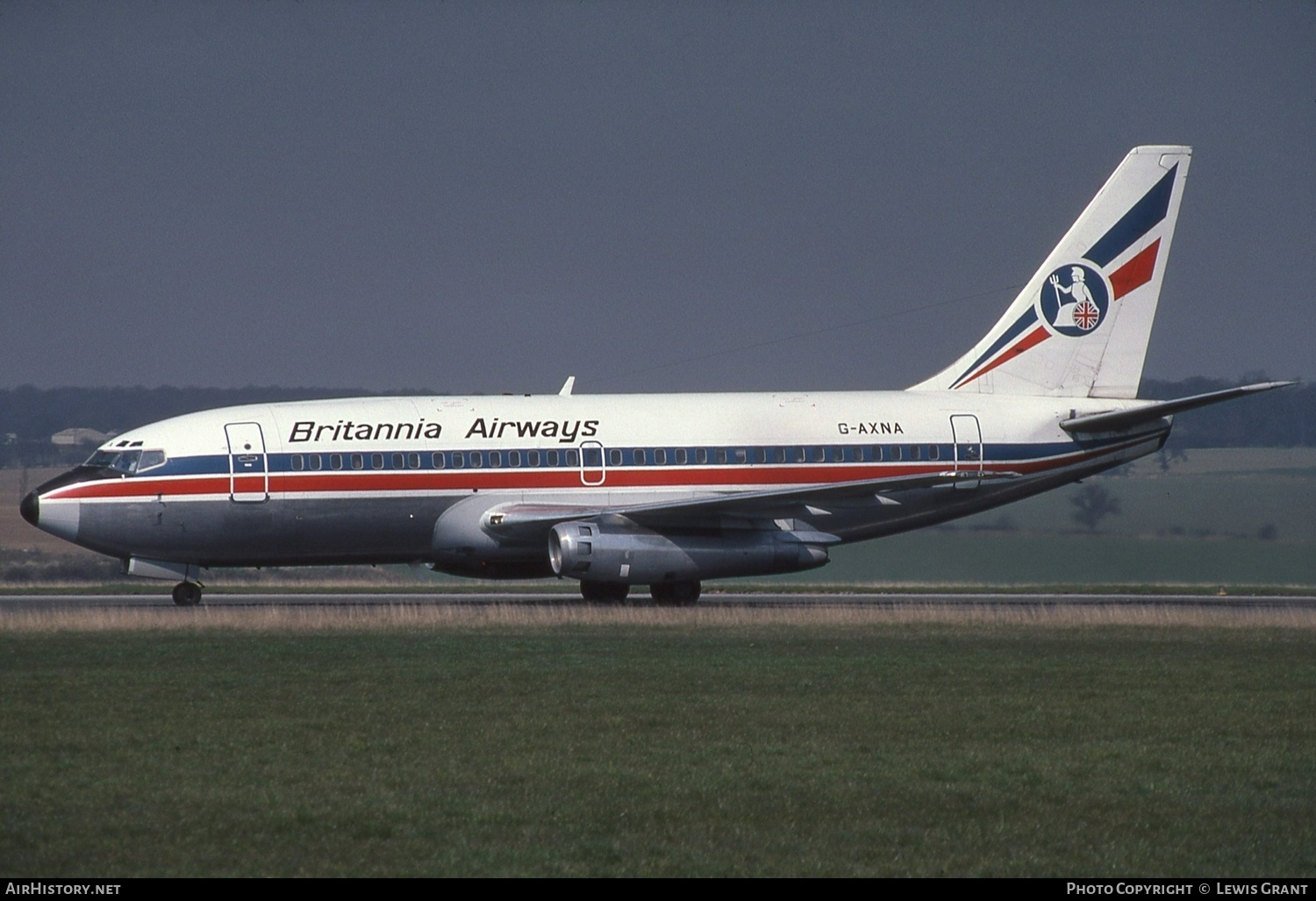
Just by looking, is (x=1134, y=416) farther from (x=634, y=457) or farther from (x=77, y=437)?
(x=77, y=437)

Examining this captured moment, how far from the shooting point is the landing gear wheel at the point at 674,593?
32812 millimetres

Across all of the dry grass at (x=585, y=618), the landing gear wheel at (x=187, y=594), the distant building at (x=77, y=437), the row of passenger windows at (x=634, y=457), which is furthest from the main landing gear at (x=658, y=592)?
the distant building at (x=77, y=437)

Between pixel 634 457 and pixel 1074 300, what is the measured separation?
1102 centimetres

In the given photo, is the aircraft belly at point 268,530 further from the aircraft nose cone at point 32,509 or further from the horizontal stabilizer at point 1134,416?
the horizontal stabilizer at point 1134,416

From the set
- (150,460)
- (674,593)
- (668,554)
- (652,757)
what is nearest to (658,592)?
(674,593)

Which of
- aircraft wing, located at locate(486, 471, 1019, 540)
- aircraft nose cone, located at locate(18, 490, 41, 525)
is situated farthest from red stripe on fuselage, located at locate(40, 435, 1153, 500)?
aircraft wing, located at locate(486, 471, 1019, 540)

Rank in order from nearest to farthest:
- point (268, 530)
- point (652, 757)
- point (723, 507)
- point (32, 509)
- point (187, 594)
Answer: point (652, 757), point (32, 509), point (723, 507), point (268, 530), point (187, 594)

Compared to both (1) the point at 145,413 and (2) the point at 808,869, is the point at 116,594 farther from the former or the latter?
(1) the point at 145,413

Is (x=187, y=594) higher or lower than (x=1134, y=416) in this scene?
lower

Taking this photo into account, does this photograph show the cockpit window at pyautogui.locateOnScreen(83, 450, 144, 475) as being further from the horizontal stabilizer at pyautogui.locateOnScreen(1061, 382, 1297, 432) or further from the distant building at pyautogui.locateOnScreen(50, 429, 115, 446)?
the distant building at pyautogui.locateOnScreen(50, 429, 115, 446)

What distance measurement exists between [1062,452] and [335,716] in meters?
21.9

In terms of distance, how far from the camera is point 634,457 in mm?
32938

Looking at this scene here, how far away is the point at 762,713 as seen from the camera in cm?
1756

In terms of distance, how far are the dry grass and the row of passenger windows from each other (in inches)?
108
